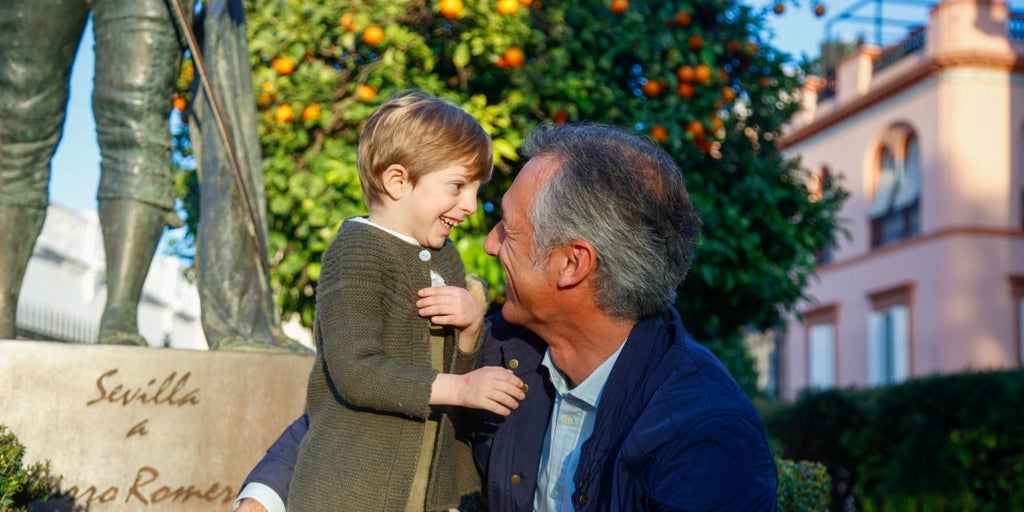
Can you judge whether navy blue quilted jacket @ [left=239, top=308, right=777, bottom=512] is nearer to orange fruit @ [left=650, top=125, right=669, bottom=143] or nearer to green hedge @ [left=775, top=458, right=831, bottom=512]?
green hedge @ [left=775, top=458, right=831, bottom=512]

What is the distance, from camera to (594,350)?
2.75 metres

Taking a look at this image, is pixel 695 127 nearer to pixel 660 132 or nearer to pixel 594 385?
pixel 660 132

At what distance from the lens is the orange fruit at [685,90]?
8.56 metres

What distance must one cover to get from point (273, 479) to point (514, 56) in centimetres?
528

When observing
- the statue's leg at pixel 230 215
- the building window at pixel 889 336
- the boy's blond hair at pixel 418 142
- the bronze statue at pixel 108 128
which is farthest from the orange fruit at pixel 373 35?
the building window at pixel 889 336

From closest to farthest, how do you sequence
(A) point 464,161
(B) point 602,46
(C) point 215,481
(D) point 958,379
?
(A) point 464,161 < (C) point 215,481 < (B) point 602,46 < (D) point 958,379

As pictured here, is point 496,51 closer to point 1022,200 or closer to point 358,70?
point 358,70

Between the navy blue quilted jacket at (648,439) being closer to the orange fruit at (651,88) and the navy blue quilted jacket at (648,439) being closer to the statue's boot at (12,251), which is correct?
the statue's boot at (12,251)

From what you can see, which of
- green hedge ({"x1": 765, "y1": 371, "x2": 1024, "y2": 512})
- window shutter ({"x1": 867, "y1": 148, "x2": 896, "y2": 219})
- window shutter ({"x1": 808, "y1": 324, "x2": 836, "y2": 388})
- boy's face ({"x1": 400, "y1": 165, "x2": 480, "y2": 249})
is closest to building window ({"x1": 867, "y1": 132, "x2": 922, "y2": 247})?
window shutter ({"x1": 867, "y1": 148, "x2": 896, "y2": 219})

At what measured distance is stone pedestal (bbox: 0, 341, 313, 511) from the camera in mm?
3574

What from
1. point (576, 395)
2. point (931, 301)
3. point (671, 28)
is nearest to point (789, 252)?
point (671, 28)

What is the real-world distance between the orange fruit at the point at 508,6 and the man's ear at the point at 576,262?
5.34 metres

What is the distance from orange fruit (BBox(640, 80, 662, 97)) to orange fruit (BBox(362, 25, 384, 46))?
1.84 meters

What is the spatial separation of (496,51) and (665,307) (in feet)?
17.7
